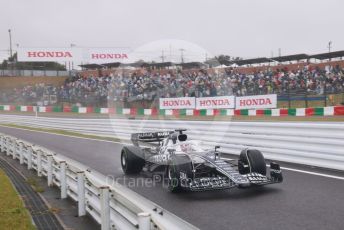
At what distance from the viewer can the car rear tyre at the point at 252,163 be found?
8336 mm

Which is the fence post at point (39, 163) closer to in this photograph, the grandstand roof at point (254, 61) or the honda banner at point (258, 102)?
the honda banner at point (258, 102)

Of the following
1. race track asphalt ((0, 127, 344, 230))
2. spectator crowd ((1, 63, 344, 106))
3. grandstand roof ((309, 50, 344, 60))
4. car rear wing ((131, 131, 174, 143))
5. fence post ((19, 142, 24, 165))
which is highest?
grandstand roof ((309, 50, 344, 60))

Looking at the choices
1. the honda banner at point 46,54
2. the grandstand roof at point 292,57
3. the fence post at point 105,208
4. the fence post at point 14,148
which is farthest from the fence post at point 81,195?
the honda banner at point 46,54

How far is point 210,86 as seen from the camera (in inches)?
1035

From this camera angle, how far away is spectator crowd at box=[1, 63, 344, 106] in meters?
22.7

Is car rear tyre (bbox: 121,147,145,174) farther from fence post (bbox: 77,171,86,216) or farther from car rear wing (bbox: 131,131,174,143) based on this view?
fence post (bbox: 77,171,86,216)

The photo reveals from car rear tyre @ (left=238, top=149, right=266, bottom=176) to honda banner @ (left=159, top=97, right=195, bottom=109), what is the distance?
1725cm

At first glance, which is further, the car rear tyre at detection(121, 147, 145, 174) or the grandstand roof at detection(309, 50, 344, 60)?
the grandstand roof at detection(309, 50, 344, 60)

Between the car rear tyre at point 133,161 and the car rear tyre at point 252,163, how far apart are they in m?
2.55

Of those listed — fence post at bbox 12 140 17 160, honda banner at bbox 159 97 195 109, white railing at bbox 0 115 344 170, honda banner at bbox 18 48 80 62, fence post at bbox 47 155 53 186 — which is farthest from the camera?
honda banner at bbox 18 48 80 62

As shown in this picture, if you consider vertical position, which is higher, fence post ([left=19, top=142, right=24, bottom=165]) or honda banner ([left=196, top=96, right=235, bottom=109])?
honda banner ([left=196, top=96, right=235, bottom=109])

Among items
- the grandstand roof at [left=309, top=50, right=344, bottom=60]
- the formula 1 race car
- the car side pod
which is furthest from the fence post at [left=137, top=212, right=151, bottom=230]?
the grandstand roof at [left=309, top=50, right=344, bottom=60]

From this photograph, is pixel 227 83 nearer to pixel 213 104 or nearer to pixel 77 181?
pixel 213 104

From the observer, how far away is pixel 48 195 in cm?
857
